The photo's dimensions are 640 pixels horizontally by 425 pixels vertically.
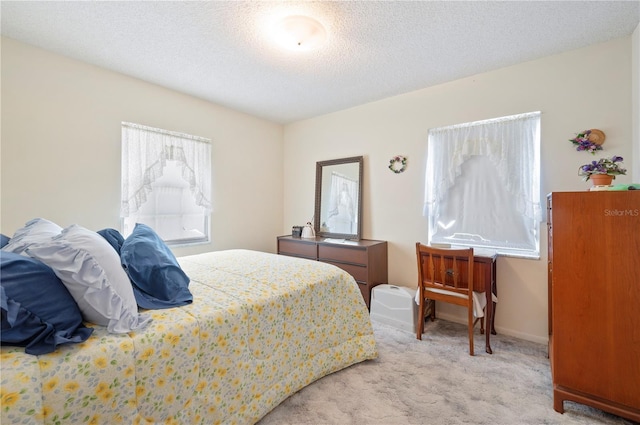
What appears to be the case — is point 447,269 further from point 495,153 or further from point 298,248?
point 298,248

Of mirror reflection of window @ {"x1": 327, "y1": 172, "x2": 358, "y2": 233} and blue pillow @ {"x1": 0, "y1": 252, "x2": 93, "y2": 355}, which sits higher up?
mirror reflection of window @ {"x1": 327, "y1": 172, "x2": 358, "y2": 233}

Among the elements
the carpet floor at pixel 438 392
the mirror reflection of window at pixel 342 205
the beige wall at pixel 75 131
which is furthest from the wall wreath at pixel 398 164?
the beige wall at pixel 75 131

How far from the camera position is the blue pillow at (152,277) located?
149 centimetres

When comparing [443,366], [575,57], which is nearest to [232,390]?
[443,366]

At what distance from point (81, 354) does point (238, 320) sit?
646 mm

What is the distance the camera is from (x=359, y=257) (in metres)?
3.22

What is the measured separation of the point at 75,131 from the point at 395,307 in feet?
11.5

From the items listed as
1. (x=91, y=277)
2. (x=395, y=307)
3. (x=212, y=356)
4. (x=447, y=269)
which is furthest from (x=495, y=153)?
(x=91, y=277)

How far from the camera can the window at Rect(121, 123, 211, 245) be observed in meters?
2.89

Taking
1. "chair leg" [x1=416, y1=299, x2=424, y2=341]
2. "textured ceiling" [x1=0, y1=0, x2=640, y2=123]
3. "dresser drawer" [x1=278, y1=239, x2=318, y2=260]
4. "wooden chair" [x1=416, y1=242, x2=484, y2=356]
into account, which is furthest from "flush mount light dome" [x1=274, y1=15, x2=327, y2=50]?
"chair leg" [x1=416, y1=299, x2=424, y2=341]

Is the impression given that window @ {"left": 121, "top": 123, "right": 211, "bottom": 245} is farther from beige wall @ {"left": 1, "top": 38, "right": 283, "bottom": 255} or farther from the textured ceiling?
the textured ceiling

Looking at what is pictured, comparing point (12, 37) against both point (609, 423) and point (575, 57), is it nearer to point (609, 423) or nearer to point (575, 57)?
point (575, 57)

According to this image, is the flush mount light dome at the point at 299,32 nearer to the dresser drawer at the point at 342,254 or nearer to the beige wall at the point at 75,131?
the beige wall at the point at 75,131

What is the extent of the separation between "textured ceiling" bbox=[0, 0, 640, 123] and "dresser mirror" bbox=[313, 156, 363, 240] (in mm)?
1142
